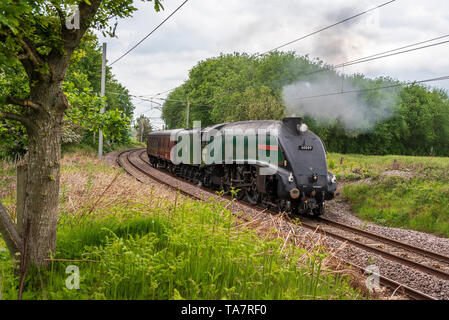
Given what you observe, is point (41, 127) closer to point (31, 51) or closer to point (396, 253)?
point (31, 51)

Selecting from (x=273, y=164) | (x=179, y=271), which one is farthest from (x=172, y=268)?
(x=273, y=164)

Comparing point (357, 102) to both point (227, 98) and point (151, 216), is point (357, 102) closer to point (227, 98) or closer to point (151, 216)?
point (227, 98)

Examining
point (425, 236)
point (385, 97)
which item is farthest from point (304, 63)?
point (425, 236)

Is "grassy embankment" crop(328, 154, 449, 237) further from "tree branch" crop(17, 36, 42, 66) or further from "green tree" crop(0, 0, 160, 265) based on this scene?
"tree branch" crop(17, 36, 42, 66)

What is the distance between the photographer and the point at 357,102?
38906 mm

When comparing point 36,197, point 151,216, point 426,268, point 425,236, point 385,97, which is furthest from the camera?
point 385,97

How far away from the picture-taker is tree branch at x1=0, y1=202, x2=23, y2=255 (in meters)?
3.29

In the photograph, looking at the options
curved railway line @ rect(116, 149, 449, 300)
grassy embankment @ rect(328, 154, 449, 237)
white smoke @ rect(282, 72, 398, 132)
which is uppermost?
white smoke @ rect(282, 72, 398, 132)

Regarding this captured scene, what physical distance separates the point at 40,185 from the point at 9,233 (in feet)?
1.78

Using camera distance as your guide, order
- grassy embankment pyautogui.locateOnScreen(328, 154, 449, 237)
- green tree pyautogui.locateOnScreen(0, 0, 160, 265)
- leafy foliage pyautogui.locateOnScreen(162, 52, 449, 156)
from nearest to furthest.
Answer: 1. green tree pyautogui.locateOnScreen(0, 0, 160, 265)
2. grassy embankment pyautogui.locateOnScreen(328, 154, 449, 237)
3. leafy foliage pyautogui.locateOnScreen(162, 52, 449, 156)

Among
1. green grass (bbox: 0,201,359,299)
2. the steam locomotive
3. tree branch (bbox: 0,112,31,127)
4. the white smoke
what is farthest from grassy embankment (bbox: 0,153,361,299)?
the white smoke

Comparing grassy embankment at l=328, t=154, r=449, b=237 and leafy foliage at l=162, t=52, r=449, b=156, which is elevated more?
leafy foliage at l=162, t=52, r=449, b=156

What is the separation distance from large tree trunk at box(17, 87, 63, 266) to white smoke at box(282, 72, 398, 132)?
19173 millimetres

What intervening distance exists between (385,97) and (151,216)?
44.9 meters
